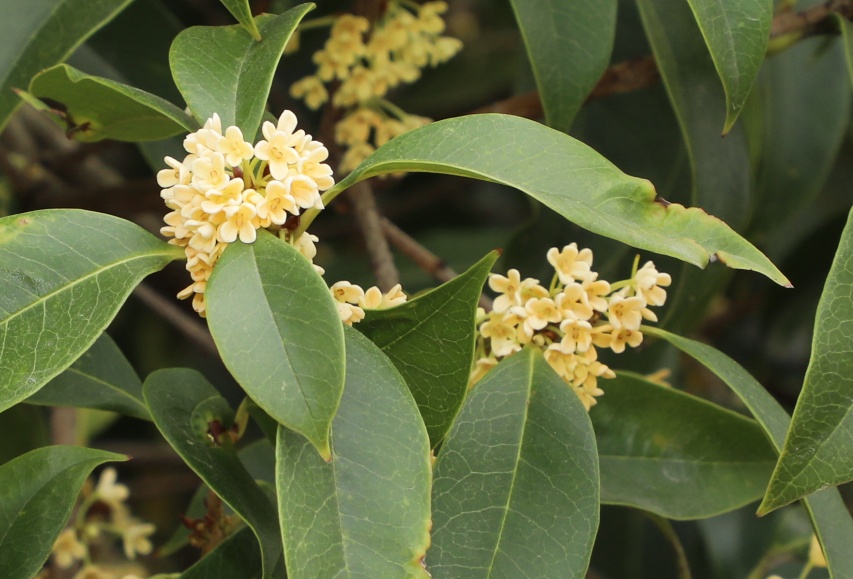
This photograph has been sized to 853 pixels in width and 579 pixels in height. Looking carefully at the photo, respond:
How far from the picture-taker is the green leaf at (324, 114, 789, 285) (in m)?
0.73

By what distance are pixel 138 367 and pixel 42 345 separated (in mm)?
1574

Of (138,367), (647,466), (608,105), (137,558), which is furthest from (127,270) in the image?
(137,558)

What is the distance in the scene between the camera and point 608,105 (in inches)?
66.7

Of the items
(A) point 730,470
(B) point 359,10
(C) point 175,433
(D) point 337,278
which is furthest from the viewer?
(D) point 337,278

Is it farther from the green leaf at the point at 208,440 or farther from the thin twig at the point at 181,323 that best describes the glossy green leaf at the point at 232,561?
the thin twig at the point at 181,323

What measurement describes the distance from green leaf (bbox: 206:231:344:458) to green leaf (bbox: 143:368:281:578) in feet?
0.49

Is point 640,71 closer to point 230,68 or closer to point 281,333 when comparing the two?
point 230,68

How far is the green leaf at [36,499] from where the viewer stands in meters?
0.85

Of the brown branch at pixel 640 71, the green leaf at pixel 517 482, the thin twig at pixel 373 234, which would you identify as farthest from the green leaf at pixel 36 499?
the brown branch at pixel 640 71

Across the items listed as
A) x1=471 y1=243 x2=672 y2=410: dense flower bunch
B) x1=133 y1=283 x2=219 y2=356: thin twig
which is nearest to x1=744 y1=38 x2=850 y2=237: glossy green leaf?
x1=471 y1=243 x2=672 y2=410: dense flower bunch

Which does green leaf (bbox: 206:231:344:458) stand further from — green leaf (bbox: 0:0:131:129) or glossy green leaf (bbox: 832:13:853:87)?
glossy green leaf (bbox: 832:13:853:87)

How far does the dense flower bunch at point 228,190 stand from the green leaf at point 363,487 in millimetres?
117

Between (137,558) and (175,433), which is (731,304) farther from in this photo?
(175,433)

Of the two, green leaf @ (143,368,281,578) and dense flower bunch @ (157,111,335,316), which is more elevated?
dense flower bunch @ (157,111,335,316)
